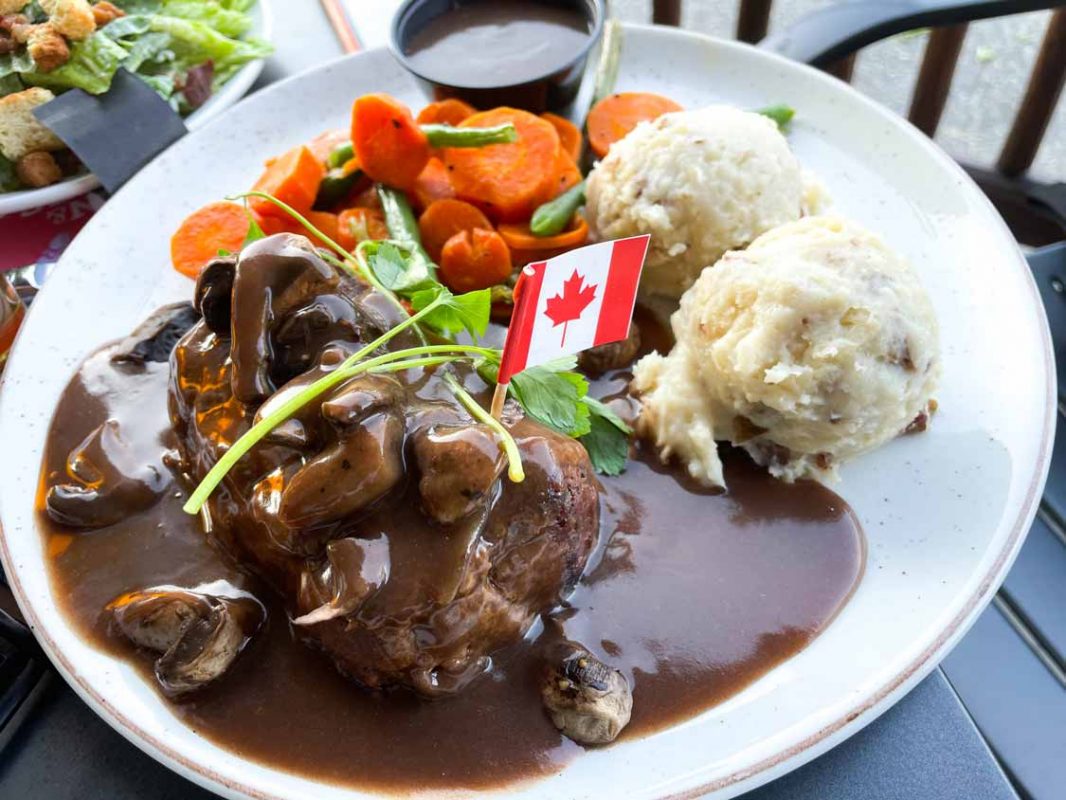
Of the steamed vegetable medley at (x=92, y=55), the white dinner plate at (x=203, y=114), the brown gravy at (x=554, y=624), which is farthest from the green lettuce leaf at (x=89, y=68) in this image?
the brown gravy at (x=554, y=624)

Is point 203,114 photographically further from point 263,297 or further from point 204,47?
point 263,297

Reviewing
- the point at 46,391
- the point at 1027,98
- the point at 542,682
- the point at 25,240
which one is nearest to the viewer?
the point at 542,682

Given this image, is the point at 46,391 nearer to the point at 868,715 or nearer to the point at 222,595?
the point at 222,595

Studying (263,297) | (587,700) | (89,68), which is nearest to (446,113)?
(263,297)

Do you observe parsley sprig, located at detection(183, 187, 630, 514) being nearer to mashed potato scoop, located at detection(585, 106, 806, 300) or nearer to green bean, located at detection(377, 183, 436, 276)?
green bean, located at detection(377, 183, 436, 276)

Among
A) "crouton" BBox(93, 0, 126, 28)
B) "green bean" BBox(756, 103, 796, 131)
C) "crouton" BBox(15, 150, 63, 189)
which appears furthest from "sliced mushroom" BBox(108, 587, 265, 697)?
"crouton" BBox(93, 0, 126, 28)

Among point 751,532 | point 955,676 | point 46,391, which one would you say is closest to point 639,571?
point 751,532
